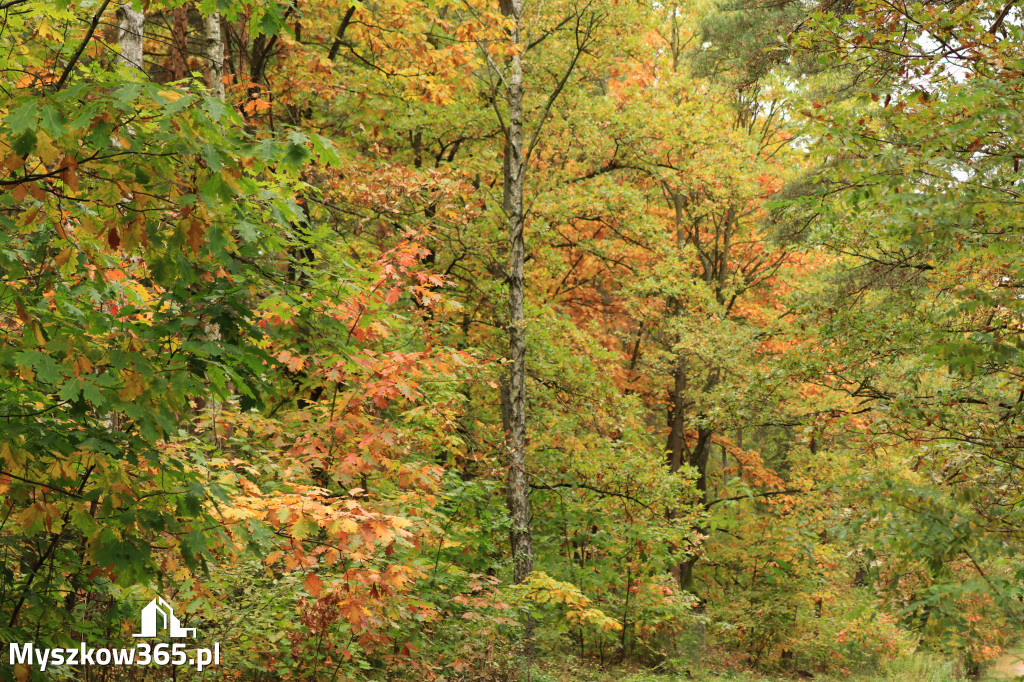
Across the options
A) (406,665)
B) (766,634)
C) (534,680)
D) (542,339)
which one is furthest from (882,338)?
(766,634)

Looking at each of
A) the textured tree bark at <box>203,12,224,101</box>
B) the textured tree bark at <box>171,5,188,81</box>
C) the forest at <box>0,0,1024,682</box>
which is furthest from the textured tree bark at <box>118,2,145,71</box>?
the textured tree bark at <box>203,12,224,101</box>

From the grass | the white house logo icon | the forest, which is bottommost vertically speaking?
the grass

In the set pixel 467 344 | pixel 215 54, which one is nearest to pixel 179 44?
pixel 215 54

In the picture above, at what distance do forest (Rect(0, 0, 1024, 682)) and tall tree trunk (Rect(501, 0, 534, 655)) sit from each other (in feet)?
0.21

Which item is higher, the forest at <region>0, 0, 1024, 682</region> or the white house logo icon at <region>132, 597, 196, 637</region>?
the forest at <region>0, 0, 1024, 682</region>

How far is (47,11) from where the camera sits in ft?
12.3

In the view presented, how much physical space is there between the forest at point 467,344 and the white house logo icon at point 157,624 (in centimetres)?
3

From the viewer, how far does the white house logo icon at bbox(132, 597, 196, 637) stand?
200 inches

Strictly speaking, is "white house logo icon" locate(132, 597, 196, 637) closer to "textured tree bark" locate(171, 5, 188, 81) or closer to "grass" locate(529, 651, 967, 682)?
"grass" locate(529, 651, 967, 682)

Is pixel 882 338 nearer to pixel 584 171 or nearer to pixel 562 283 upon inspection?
pixel 584 171

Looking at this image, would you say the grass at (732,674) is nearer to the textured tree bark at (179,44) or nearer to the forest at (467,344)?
the forest at (467,344)

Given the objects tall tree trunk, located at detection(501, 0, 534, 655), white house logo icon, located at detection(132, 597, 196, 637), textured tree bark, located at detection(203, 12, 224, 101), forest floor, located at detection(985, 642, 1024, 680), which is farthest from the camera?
forest floor, located at detection(985, 642, 1024, 680)

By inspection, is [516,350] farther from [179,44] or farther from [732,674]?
[732,674]

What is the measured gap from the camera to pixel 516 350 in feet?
Result: 35.6
